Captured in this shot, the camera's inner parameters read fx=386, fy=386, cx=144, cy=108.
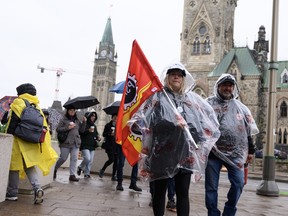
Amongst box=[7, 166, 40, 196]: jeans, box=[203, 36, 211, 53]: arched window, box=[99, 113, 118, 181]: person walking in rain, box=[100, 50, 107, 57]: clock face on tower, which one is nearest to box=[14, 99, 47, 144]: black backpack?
box=[7, 166, 40, 196]: jeans

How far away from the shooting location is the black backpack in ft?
18.2

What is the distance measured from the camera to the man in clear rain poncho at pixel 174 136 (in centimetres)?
402

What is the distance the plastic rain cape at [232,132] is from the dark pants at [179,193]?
3.36 feet

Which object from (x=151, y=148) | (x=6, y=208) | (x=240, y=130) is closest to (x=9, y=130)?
(x=6, y=208)

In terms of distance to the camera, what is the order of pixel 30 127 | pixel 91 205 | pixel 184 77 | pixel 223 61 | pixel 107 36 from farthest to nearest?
pixel 107 36 < pixel 223 61 < pixel 91 205 < pixel 30 127 < pixel 184 77

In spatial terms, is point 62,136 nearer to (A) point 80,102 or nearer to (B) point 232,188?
(A) point 80,102

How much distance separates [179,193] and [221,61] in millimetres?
48868

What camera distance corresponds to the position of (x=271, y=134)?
35.9 feet

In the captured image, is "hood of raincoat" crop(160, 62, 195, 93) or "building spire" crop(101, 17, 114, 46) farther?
"building spire" crop(101, 17, 114, 46)

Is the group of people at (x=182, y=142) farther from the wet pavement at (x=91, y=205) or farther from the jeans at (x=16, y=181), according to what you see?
the wet pavement at (x=91, y=205)

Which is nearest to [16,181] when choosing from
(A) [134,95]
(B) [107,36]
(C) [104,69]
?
(A) [134,95]

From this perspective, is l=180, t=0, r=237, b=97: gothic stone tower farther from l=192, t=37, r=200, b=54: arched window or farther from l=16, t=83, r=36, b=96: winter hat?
l=16, t=83, r=36, b=96: winter hat

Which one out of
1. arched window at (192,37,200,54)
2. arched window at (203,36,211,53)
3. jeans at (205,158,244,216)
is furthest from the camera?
arched window at (192,37,200,54)

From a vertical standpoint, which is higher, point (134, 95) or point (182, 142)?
point (134, 95)
